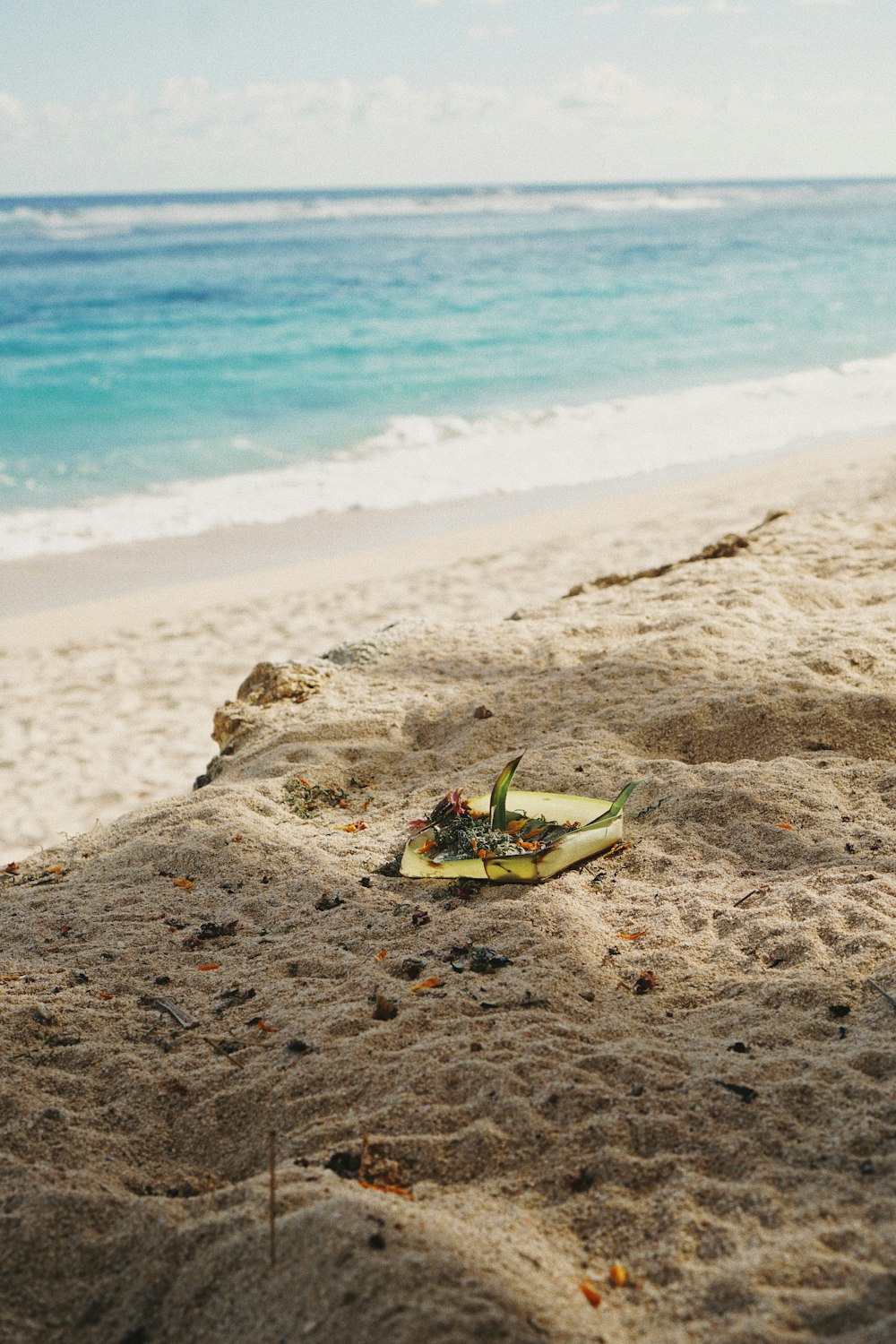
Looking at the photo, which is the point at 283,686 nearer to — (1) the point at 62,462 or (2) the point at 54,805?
(2) the point at 54,805

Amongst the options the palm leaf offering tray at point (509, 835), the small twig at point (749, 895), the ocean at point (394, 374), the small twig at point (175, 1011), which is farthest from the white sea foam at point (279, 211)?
the small twig at point (749, 895)

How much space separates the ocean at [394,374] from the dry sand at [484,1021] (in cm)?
621

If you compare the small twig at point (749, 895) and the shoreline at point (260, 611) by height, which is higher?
the small twig at point (749, 895)

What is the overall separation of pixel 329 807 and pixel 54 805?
1.90 meters

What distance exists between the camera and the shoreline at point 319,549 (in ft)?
26.1

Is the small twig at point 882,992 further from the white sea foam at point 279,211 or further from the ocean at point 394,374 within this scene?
the white sea foam at point 279,211

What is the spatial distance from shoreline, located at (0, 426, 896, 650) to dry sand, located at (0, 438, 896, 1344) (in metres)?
2.85

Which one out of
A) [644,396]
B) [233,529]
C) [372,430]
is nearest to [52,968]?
[233,529]

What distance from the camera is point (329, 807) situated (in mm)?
4023

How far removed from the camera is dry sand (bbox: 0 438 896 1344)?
1766 mm

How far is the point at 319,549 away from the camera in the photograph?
9430mm

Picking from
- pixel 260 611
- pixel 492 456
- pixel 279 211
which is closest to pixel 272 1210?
pixel 260 611

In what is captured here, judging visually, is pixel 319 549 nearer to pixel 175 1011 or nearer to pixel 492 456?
pixel 492 456

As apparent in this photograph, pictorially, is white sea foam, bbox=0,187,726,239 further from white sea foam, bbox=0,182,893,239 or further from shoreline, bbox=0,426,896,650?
shoreline, bbox=0,426,896,650
